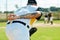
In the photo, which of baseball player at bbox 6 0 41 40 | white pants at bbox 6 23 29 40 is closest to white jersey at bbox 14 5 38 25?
baseball player at bbox 6 0 41 40

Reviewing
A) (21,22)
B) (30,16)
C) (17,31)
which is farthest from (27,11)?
(17,31)

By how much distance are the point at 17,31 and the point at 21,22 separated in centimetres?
25

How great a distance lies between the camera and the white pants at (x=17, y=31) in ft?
21.2

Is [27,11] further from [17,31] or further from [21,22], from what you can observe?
[17,31]

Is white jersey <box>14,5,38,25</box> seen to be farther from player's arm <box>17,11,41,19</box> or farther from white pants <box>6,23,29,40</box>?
white pants <box>6,23,29,40</box>

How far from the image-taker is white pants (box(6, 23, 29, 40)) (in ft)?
Result: 21.2

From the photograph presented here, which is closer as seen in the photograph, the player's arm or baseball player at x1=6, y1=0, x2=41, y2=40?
baseball player at x1=6, y1=0, x2=41, y2=40

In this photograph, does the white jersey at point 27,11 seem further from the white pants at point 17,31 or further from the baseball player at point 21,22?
the white pants at point 17,31

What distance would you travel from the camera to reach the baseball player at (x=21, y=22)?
255 inches

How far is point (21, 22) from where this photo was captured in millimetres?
6598

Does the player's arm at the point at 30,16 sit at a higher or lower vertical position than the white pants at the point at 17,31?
higher

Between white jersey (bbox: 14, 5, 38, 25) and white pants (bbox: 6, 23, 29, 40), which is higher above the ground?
white jersey (bbox: 14, 5, 38, 25)

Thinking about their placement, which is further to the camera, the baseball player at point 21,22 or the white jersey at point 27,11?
the white jersey at point 27,11

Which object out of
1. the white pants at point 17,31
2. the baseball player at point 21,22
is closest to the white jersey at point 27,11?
the baseball player at point 21,22
